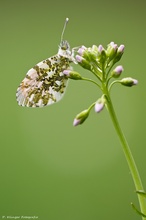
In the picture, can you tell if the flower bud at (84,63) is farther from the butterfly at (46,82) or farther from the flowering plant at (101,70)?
the butterfly at (46,82)

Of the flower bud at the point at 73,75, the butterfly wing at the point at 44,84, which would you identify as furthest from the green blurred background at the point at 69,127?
the flower bud at the point at 73,75

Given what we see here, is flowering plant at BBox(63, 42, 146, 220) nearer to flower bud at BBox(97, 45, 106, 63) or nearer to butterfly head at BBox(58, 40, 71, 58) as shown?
flower bud at BBox(97, 45, 106, 63)

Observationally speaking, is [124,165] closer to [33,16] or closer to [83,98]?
[83,98]

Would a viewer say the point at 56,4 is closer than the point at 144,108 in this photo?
No

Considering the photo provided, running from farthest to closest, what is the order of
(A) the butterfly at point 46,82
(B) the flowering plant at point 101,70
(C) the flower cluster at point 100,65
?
1. (A) the butterfly at point 46,82
2. (C) the flower cluster at point 100,65
3. (B) the flowering plant at point 101,70

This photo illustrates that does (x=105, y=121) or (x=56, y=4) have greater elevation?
(x=56, y=4)

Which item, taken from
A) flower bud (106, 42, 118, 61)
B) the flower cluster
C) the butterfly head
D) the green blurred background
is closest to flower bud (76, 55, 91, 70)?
the flower cluster

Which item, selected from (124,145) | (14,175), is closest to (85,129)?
(14,175)

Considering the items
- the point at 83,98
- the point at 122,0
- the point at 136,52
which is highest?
the point at 122,0

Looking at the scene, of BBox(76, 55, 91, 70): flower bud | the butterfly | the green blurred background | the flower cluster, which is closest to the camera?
the flower cluster
